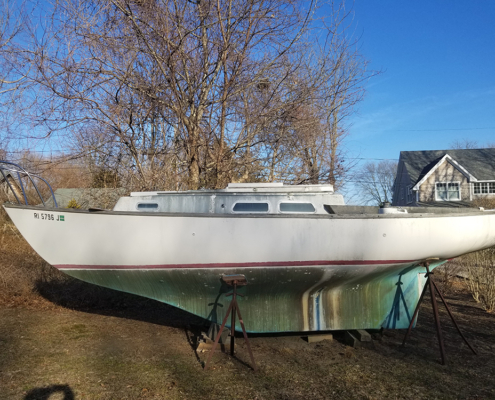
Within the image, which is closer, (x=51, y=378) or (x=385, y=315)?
(x=51, y=378)

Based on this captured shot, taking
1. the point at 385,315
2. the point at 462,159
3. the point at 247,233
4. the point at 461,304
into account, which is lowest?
the point at 461,304

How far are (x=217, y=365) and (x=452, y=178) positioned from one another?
31.8 metres

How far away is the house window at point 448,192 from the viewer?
3216 centimetres

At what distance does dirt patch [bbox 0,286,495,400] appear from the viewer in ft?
14.3

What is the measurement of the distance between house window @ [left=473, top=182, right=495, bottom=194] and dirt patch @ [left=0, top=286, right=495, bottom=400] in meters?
28.0

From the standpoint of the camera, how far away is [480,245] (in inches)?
245

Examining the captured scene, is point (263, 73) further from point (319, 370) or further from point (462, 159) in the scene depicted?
point (462, 159)

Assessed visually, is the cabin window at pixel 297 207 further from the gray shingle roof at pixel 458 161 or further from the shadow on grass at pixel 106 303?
the gray shingle roof at pixel 458 161

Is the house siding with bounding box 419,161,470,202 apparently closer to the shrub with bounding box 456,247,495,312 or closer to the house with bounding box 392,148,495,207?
the house with bounding box 392,148,495,207

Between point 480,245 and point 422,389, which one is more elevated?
point 480,245

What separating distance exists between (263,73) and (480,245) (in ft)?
21.7

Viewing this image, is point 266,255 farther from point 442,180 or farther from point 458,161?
point 458,161

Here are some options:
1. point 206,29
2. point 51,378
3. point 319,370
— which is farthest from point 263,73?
point 51,378

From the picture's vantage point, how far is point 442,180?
32.5m
